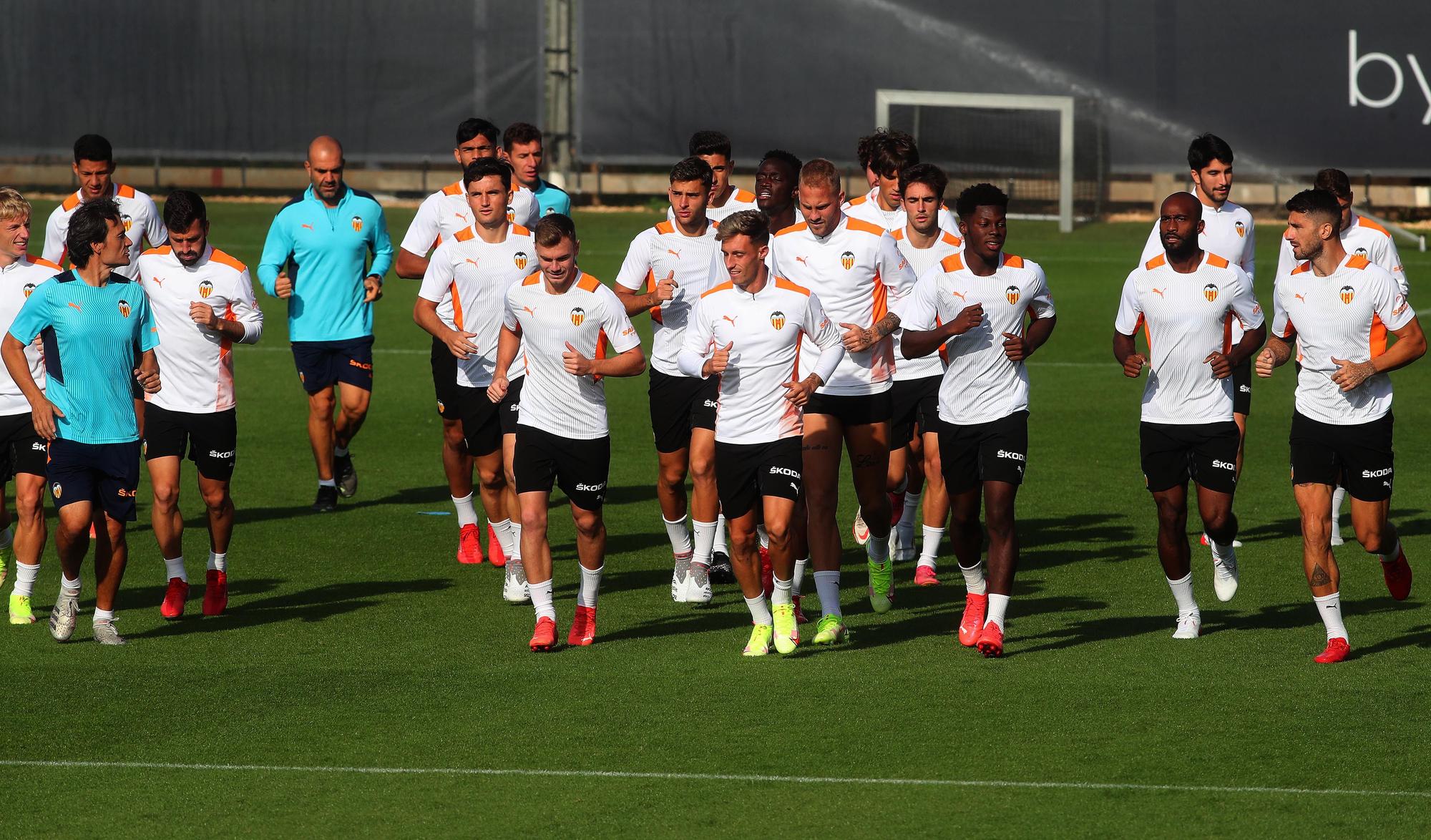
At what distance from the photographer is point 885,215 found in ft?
35.9

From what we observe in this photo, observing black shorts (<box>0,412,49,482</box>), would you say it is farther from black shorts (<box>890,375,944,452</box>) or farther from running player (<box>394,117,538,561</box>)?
black shorts (<box>890,375,944,452</box>)

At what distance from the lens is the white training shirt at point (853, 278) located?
9281 millimetres

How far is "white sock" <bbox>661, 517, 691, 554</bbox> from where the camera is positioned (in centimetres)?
1016

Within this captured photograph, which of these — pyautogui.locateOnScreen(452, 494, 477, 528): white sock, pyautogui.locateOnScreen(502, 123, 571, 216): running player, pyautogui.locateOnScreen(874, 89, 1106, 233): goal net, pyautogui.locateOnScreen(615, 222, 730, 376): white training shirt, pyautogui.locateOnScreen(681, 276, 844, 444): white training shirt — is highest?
pyautogui.locateOnScreen(874, 89, 1106, 233): goal net

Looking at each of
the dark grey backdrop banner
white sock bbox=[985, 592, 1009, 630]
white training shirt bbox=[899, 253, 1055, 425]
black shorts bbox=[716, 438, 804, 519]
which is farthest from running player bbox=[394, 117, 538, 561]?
the dark grey backdrop banner

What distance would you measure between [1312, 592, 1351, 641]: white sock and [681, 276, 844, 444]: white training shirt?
2439mm

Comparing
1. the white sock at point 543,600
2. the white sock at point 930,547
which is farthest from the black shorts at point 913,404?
the white sock at point 543,600

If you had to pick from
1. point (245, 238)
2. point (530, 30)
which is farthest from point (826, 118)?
point (245, 238)

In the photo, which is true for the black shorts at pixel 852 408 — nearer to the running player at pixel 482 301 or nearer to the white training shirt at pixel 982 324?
the white training shirt at pixel 982 324

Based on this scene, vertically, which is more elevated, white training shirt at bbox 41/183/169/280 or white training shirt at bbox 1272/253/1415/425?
white training shirt at bbox 41/183/169/280

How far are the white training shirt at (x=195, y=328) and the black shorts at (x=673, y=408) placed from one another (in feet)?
7.22

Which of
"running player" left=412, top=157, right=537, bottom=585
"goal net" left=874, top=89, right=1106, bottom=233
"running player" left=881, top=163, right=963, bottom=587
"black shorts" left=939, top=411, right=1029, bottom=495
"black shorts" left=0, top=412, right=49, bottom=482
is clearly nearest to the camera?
"black shorts" left=939, top=411, right=1029, bottom=495

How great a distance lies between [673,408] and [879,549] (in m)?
1.46

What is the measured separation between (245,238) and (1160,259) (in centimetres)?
2376
